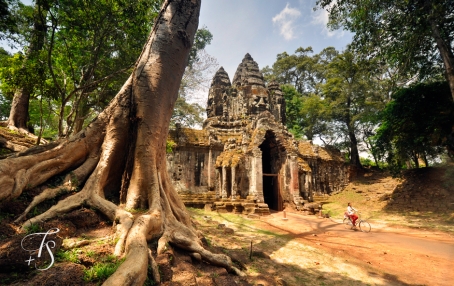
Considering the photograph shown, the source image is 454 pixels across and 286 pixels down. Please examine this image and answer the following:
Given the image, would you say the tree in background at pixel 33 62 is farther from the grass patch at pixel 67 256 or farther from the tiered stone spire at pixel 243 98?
the tiered stone spire at pixel 243 98

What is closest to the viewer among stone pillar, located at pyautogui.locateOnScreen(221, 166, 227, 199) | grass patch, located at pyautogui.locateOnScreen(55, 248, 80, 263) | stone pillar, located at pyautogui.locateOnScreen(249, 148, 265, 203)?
grass patch, located at pyautogui.locateOnScreen(55, 248, 80, 263)

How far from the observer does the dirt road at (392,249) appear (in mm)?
4453

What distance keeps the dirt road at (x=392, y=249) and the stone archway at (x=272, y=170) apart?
433 cm

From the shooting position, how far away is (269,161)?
15.7 m

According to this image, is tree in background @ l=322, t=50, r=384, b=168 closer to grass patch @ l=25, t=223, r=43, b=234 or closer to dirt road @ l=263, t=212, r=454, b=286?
dirt road @ l=263, t=212, r=454, b=286

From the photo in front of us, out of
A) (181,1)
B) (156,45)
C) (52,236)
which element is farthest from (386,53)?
(52,236)

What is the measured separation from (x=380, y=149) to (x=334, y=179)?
237 inches

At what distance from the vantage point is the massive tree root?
3154 millimetres

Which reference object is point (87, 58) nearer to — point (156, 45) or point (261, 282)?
point (156, 45)

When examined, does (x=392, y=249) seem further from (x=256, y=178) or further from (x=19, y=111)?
(x=19, y=111)

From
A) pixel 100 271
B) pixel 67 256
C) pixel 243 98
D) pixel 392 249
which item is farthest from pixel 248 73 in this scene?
pixel 100 271

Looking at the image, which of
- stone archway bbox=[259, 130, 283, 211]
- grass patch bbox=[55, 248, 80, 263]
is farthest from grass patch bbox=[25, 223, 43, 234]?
stone archway bbox=[259, 130, 283, 211]

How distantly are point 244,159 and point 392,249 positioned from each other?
8.41 m

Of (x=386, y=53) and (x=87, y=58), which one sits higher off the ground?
(x=386, y=53)
